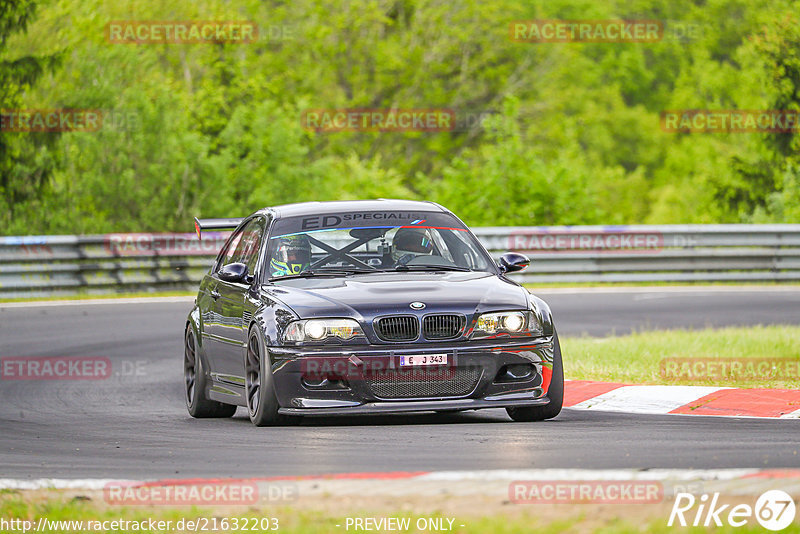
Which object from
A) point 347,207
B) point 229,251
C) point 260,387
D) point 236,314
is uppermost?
point 347,207

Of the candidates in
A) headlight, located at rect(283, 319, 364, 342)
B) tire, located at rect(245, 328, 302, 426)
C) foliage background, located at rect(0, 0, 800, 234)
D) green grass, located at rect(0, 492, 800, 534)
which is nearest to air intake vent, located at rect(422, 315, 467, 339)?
headlight, located at rect(283, 319, 364, 342)

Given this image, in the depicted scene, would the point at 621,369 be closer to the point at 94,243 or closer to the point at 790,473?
the point at 790,473

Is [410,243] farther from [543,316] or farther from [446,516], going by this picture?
[446,516]

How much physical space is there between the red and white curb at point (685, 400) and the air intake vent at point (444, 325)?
185 centimetres

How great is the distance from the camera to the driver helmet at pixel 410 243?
10.2 metres

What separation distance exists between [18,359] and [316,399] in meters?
7.12

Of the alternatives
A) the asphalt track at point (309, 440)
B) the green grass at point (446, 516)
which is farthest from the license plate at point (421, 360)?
the green grass at point (446, 516)

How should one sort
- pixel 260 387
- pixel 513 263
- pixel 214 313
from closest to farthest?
pixel 260 387, pixel 513 263, pixel 214 313

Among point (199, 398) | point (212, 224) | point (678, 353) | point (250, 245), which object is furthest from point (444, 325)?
point (678, 353)

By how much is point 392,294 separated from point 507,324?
2.38ft

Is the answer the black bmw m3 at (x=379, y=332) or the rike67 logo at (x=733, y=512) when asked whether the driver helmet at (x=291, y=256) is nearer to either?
the black bmw m3 at (x=379, y=332)

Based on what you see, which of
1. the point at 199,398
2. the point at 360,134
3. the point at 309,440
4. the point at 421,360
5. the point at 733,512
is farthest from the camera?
the point at 360,134

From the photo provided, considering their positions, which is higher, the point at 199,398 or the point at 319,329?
the point at 319,329

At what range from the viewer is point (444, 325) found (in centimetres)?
903
